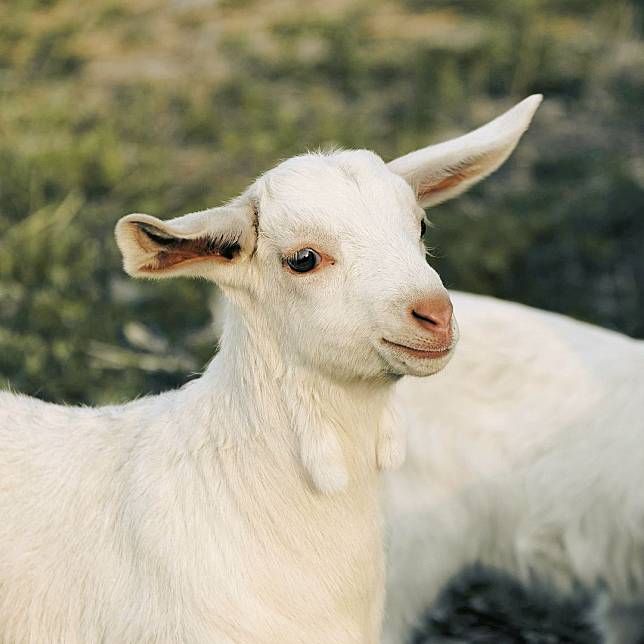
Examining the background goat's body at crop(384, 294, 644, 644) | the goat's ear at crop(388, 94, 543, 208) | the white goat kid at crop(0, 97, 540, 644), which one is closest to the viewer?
the white goat kid at crop(0, 97, 540, 644)

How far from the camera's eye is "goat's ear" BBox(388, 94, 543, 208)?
3.18 meters

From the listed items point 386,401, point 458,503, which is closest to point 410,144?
point 458,503

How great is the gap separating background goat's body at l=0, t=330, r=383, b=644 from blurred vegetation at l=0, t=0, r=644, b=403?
2.02 meters

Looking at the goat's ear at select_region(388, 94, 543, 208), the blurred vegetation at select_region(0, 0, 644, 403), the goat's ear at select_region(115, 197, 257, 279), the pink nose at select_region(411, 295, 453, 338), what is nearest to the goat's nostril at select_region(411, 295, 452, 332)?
the pink nose at select_region(411, 295, 453, 338)

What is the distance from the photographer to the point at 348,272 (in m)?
2.82

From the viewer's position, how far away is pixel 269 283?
296 cm

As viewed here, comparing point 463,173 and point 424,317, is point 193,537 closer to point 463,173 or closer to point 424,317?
point 424,317

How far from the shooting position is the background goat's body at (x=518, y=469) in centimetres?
407

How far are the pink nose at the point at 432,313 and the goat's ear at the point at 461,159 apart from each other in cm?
57

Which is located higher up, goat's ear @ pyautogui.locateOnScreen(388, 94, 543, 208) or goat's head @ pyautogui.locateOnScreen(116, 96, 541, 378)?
goat's ear @ pyautogui.locateOnScreen(388, 94, 543, 208)

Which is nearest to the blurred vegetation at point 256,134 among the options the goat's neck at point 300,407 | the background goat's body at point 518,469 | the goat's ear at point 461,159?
the background goat's body at point 518,469

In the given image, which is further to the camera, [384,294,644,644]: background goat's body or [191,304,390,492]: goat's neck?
[384,294,644,644]: background goat's body

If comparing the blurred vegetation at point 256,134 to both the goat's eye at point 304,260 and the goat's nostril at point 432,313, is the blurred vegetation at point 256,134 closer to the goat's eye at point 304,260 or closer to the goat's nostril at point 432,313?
the goat's eye at point 304,260

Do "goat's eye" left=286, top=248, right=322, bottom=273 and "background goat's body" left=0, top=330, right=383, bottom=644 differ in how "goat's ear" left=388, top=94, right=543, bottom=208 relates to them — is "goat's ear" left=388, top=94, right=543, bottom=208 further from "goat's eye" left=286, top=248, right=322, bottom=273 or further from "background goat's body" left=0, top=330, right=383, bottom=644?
"background goat's body" left=0, top=330, right=383, bottom=644
